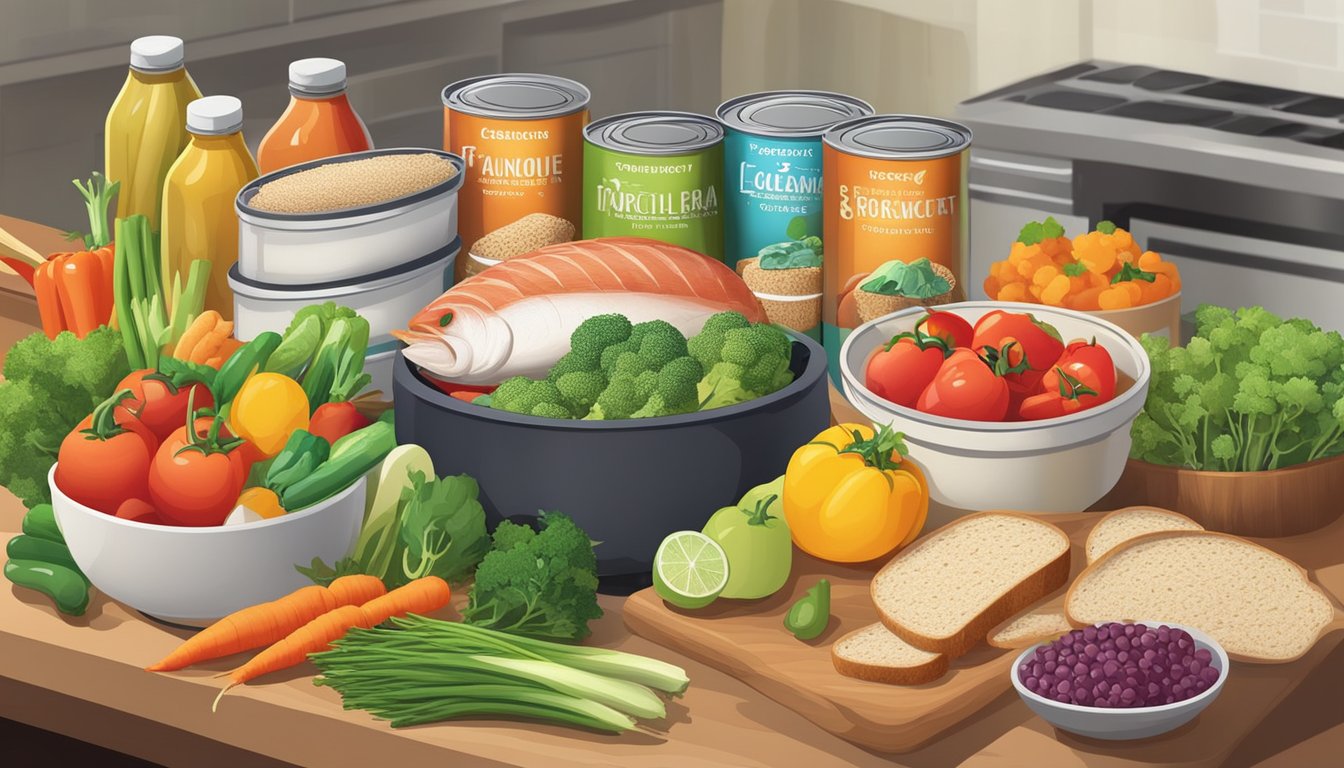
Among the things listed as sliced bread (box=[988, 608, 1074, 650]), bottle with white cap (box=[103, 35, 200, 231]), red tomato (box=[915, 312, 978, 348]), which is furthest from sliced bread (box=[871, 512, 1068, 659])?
bottle with white cap (box=[103, 35, 200, 231])

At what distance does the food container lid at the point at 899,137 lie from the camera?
199 cm

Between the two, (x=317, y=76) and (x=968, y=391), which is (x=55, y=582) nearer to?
(x=317, y=76)

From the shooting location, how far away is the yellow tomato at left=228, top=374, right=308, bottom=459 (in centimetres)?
174

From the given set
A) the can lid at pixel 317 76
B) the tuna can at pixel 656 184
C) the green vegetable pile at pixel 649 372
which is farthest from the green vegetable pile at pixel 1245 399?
the can lid at pixel 317 76

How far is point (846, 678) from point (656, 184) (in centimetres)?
79

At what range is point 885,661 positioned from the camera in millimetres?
1557

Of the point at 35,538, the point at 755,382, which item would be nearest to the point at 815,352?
the point at 755,382

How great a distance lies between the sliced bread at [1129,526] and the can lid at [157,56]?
1388mm

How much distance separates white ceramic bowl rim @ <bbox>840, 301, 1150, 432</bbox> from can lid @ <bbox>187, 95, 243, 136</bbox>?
0.85 metres

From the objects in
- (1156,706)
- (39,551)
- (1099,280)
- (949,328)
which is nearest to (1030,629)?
(1156,706)

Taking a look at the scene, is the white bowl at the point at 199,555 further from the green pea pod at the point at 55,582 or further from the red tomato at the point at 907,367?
the red tomato at the point at 907,367

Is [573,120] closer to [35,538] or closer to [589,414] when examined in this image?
[589,414]

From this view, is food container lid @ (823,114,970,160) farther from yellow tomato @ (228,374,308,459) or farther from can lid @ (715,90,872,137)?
yellow tomato @ (228,374,308,459)

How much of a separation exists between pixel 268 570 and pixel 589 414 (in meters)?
0.37
